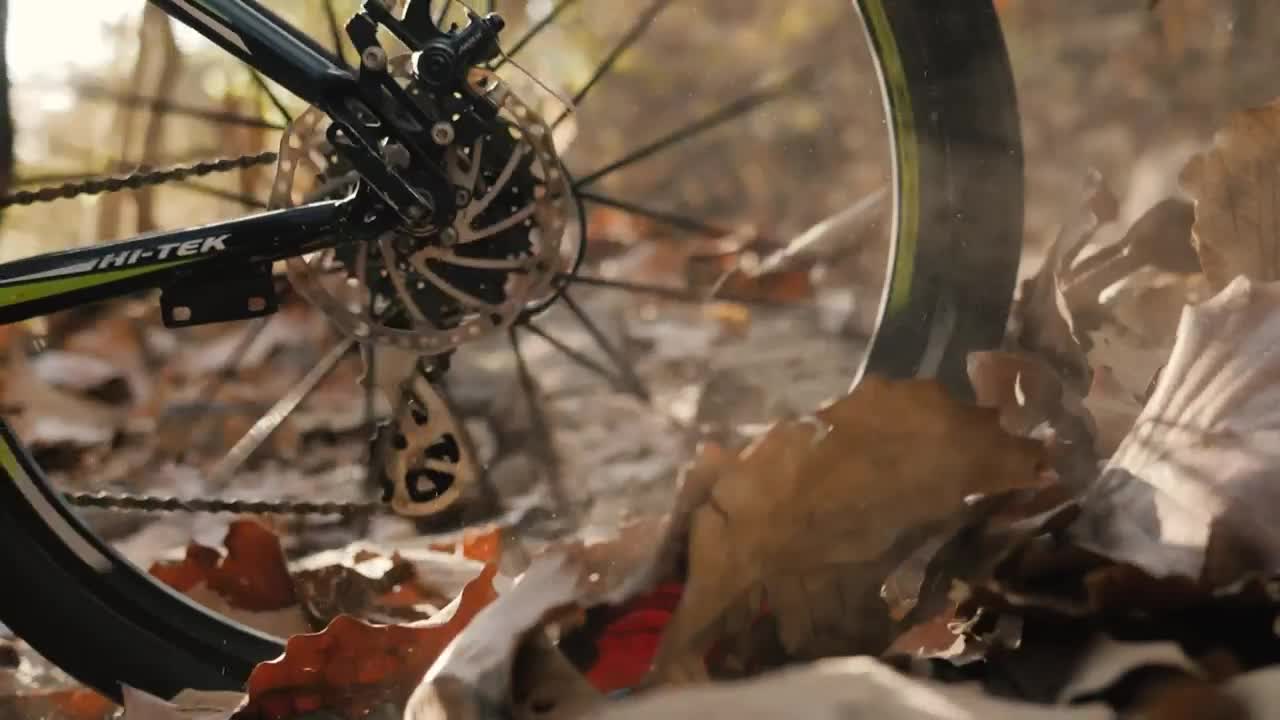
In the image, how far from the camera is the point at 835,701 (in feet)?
1.98

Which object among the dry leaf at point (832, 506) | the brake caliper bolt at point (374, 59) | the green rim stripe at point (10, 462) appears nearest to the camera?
the dry leaf at point (832, 506)

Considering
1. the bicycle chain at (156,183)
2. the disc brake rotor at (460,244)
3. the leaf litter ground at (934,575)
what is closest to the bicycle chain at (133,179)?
the bicycle chain at (156,183)

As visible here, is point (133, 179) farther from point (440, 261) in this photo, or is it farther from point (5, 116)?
point (440, 261)

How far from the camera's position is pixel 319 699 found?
81 centimetres

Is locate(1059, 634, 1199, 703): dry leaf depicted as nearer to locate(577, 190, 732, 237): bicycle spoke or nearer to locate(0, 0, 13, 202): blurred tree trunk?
locate(577, 190, 732, 237): bicycle spoke

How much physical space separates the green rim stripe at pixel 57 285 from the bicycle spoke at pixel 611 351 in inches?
14.8

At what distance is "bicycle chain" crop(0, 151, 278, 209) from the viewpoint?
42.6 inches

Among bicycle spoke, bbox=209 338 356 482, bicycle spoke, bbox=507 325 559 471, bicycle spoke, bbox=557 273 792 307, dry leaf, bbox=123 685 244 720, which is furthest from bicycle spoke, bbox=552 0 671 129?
dry leaf, bbox=123 685 244 720

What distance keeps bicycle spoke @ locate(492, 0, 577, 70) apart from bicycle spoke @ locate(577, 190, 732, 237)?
15 cm

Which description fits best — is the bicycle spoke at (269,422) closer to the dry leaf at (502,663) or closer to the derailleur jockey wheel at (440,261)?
the derailleur jockey wheel at (440,261)

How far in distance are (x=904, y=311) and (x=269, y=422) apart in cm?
78

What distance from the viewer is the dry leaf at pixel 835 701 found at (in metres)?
0.60

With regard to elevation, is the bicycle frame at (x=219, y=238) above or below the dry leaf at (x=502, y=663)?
above

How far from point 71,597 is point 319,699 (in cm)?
31
